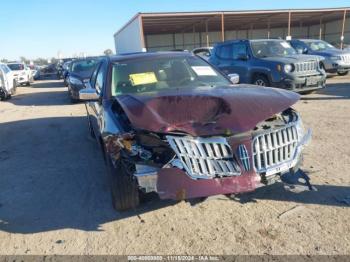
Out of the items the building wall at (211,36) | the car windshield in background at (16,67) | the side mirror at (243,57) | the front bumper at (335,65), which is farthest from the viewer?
the building wall at (211,36)

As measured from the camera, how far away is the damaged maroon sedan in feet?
9.49

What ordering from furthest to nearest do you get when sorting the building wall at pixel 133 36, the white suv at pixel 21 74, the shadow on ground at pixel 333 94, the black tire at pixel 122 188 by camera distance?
the building wall at pixel 133 36 → the white suv at pixel 21 74 → the shadow on ground at pixel 333 94 → the black tire at pixel 122 188

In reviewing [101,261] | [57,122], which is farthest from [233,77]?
[57,122]

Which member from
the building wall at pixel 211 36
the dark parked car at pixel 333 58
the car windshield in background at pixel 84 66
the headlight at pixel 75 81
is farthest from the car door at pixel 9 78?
the building wall at pixel 211 36

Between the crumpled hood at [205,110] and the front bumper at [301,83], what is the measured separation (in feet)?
19.5

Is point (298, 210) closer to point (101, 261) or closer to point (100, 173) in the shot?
point (101, 261)

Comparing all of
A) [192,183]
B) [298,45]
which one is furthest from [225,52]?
[192,183]

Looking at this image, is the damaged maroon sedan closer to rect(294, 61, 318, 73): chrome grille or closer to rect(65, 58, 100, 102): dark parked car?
rect(294, 61, 318, 73): chrome grille

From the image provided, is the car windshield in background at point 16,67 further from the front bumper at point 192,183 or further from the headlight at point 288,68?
the front bumper at point 192,183

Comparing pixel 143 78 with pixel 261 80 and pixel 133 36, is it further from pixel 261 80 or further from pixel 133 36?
pixel 133 36

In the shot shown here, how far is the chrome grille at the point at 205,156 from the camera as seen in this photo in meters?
2.88

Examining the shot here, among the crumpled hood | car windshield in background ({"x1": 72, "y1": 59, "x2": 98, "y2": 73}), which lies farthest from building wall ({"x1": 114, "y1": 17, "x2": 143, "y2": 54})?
the crumpled hood

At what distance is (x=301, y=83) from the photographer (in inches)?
369

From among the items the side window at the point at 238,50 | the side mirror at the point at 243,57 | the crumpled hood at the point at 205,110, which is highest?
the crumpled hood at the point at 205,110
